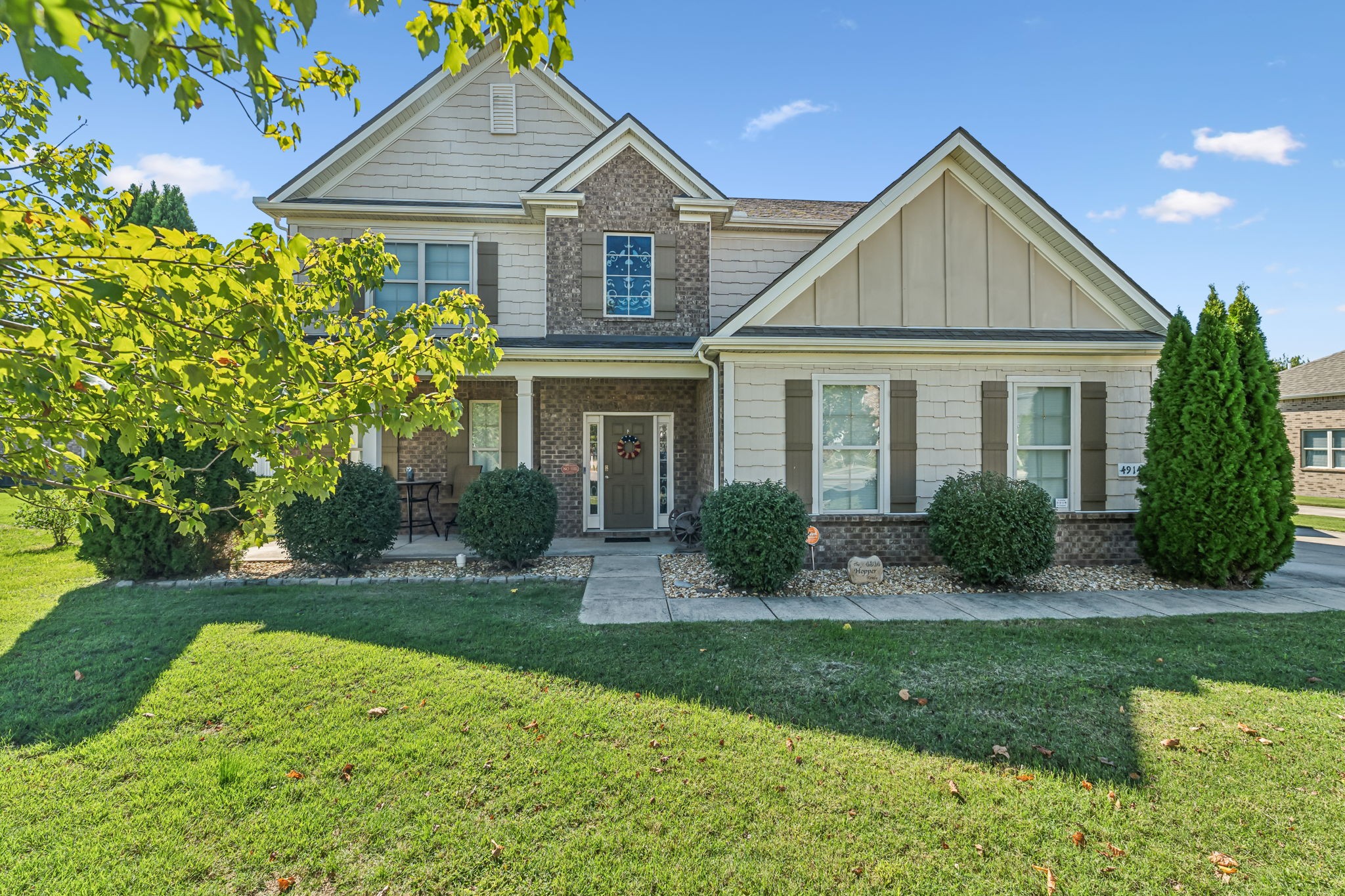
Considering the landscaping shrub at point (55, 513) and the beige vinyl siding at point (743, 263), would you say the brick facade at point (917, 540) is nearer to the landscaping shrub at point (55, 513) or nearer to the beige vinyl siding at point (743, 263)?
the beige vinyl siding at point (743, 263)

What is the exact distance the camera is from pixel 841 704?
4.36 m

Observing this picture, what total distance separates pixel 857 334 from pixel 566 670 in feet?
20.4

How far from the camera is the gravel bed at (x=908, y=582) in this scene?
7770 mm

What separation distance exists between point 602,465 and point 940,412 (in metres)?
6.32

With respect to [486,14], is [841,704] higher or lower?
lower

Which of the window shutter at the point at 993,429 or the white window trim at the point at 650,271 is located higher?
the white window trim at the point at 650,271

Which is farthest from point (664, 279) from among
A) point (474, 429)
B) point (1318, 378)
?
point (1318, 378)

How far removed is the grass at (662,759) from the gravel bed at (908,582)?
5.50 ft

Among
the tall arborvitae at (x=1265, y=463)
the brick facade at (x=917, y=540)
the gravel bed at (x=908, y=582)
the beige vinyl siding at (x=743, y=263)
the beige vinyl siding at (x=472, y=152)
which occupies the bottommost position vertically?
the gravel bed at (x=908, y=582)

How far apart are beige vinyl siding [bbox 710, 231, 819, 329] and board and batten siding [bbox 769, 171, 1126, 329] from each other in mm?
3338

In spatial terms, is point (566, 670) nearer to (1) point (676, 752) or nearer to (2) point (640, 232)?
(1) point (676, 752)

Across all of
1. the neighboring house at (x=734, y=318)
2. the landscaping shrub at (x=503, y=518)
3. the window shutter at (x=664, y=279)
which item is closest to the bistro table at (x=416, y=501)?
the neighboring house at (x=734, y=318)

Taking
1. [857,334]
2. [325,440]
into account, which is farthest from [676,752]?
[857,334]

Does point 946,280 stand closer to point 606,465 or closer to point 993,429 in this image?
point 993,429
